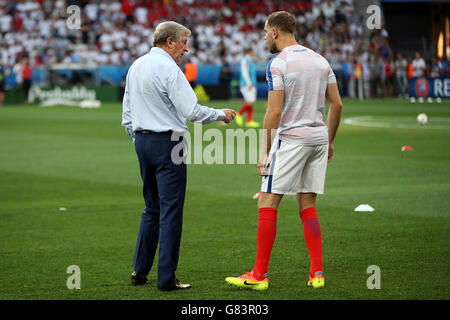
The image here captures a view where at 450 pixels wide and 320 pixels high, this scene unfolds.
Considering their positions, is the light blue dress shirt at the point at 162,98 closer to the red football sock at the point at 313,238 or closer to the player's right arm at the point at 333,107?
the player's right arm at the point at 333,107

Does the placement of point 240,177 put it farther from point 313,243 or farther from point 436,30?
point 436,30

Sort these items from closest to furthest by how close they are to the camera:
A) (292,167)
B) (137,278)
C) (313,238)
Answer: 1. (292,167)
2. (313,238)
3. (137,278)

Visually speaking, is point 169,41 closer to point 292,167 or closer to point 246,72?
point 292,167

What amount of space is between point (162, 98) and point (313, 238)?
1.71 metres

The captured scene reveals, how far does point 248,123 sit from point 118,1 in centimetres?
2471

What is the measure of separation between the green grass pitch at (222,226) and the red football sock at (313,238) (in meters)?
0.24

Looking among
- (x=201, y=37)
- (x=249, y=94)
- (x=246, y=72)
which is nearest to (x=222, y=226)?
(x=249, y=94)

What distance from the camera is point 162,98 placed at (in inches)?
258

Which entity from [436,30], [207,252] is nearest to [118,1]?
[436,30]

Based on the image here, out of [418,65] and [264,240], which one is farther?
[418,65]

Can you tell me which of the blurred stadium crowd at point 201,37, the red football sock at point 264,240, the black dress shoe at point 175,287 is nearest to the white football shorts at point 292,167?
the red football sock at point 264,240

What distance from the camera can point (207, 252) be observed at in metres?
8.30

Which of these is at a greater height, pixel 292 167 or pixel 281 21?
pixel 281 21

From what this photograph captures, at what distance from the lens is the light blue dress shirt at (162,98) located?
642 cm
